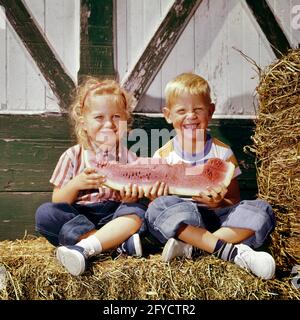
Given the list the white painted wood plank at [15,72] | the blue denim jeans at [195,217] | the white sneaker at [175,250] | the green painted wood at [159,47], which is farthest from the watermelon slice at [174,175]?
the white painted wood plank at [15,72]

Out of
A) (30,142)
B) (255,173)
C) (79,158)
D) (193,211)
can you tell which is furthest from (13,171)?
(255,173)

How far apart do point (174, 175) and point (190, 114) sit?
0.41 meters

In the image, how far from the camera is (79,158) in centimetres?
412

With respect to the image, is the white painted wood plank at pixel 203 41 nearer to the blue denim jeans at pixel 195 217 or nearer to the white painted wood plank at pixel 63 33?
the white painted wood plank at pixel 63 33

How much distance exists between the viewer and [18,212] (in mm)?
4348

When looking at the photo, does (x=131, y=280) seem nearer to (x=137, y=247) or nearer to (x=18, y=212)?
(x=137, y=247)

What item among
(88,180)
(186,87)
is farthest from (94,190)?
(186,87)

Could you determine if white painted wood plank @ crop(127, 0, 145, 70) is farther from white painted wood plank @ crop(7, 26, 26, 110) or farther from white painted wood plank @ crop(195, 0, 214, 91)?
white painted wood plank @ crop(7, 26, 26, 110)

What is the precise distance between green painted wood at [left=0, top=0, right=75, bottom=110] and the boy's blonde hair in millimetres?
701

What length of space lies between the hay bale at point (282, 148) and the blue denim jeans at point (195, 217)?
10.4 inches

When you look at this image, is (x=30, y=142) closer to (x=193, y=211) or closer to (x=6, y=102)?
(x=6, y=102)

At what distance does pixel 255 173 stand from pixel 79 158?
4.53 ft

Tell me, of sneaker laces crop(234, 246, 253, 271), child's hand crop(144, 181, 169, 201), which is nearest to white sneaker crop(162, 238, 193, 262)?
sneaker laces crop(234, 246, 253, 271)

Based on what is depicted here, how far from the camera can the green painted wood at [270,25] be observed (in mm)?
4637
